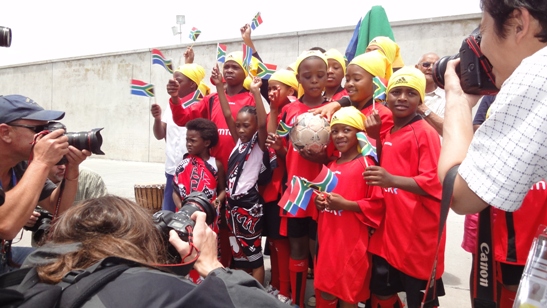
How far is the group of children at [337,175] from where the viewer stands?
2777 millimetres

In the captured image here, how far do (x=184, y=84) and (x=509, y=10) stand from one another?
375cm

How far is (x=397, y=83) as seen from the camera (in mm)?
2854

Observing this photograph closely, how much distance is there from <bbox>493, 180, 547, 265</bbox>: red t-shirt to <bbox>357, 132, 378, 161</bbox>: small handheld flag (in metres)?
0.80

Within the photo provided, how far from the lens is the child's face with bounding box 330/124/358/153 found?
302 cm

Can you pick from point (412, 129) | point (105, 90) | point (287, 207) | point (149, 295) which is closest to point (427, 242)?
point (412, 129)

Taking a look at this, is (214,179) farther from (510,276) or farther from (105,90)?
(105,90)

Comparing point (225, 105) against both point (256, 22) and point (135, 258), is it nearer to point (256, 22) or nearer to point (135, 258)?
point (256, 22)

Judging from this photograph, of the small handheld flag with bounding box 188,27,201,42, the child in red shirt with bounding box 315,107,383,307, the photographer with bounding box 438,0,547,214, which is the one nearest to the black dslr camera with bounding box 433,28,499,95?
the photographer with bounding box 438,0,547,214

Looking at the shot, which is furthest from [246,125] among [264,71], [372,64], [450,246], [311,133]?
[450,246]

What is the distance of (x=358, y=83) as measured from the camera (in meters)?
3.29

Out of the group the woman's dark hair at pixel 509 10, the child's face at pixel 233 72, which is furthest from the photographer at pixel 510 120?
the child's face at pixel 233 72

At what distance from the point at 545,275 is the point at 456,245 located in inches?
167

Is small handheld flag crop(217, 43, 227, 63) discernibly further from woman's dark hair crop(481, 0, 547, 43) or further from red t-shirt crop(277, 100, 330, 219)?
woman's dark hair crop(481, 0, 547, 43)

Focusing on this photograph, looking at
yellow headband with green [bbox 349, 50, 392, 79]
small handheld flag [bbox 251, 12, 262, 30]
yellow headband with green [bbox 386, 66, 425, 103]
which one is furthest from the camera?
small handheld flag [bbox 251, 12, 262, 30]
